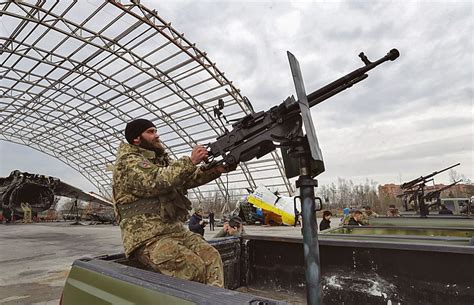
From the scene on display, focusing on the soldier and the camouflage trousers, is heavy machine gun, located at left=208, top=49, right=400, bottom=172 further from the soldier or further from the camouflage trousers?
the camouflage trousers

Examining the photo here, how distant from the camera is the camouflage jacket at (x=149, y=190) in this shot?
1.77m

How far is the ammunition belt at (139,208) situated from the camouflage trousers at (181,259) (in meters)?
0.18

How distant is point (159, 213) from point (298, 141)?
1.02 meters

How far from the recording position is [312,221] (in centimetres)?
147

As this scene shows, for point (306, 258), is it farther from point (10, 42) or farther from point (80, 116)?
point (80, 116)

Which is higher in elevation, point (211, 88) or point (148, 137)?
point (211, 88)

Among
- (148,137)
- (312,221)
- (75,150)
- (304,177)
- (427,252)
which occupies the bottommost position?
(427,252)

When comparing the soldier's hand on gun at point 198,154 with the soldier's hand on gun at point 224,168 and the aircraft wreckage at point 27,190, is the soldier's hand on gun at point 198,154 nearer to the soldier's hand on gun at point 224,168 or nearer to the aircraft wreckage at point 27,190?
the soldier's hand on gun at point 224,168

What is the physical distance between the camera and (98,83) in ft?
65.0

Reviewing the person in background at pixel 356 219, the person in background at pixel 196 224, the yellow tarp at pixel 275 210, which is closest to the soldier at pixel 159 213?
the person in background at pixel 356 219

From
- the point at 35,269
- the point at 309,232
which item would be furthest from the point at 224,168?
the point at 35,269

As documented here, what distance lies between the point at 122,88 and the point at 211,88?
696 centimetres

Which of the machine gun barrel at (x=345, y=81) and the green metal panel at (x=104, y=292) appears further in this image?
the machine gun barrel at (x=345, y=81)

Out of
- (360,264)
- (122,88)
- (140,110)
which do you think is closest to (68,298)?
(360,264)
